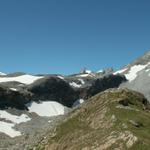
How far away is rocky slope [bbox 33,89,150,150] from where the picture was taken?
42344 millimetres

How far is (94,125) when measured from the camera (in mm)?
50750

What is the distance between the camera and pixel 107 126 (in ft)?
156

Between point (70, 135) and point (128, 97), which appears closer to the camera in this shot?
point (70, 135)

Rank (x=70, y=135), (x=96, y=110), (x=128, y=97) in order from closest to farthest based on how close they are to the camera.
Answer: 1. (x=70, y=135)
2. (x=96, y=110)
3. (x=128, y=97)

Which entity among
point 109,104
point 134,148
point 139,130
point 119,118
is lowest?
point 134,148

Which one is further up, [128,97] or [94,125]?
[128,97]

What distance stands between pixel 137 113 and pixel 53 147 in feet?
36.5

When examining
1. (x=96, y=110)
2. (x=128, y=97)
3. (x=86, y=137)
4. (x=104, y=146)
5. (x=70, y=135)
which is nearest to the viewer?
(x=104, y=146)

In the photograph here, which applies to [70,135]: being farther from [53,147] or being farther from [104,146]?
[104,146]

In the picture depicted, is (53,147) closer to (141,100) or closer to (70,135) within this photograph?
(70,135)

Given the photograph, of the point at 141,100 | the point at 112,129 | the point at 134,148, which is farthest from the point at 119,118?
the point at 141,100

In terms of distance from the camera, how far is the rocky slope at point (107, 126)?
4234cm

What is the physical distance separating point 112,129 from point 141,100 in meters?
15.1

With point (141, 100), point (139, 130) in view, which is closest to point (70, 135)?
point (139, 130)
